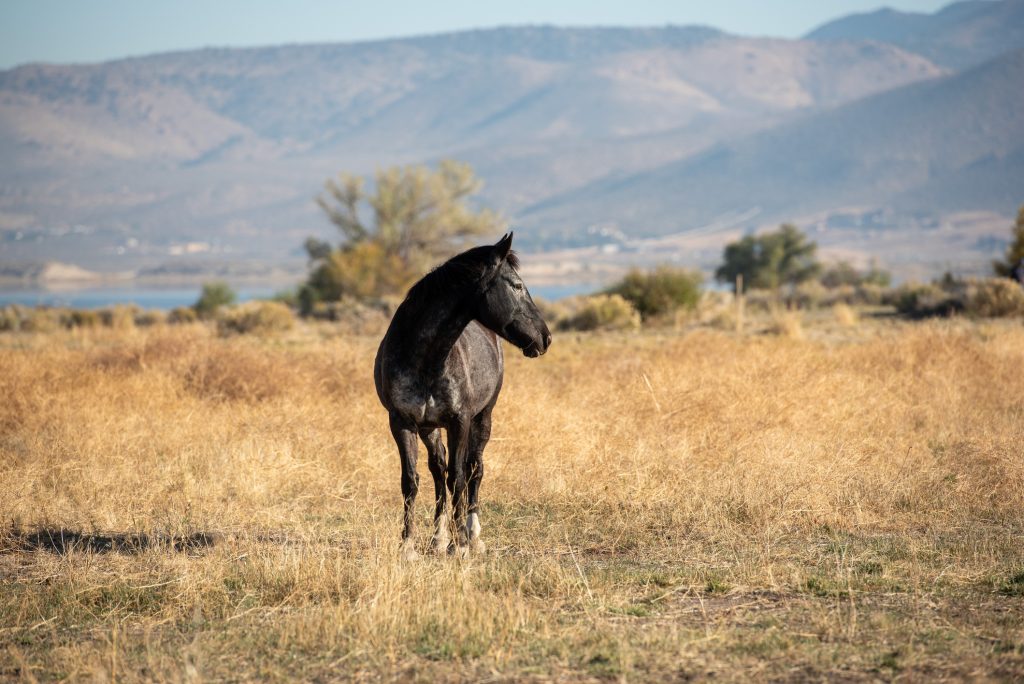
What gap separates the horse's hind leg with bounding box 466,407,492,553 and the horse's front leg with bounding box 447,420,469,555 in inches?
2.1

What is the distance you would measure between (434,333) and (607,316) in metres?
24.3

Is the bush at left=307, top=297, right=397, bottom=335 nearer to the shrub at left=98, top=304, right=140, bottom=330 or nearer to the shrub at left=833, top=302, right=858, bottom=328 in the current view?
the shrub at left=98, top=304, right=140, bottom=330

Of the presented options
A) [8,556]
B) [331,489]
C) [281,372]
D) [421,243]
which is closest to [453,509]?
[331,489]

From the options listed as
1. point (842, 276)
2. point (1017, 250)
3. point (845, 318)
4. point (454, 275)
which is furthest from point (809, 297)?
point (454, 275)

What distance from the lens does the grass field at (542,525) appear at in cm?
673

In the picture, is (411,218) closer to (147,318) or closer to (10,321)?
(147,318)

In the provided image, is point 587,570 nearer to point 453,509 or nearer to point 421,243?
point 453,509

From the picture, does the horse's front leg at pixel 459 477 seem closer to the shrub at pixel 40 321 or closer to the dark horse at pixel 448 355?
the dark horse at pixel 448 355

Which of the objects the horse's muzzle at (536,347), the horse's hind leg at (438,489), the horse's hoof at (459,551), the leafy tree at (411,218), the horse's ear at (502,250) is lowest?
the horse's hoof at (459,551)

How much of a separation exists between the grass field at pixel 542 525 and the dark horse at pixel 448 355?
18.6 inches

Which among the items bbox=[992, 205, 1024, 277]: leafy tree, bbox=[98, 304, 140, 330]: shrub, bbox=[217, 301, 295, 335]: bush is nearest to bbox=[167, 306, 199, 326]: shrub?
bbox=[98, 304, 140, 330]: shrub

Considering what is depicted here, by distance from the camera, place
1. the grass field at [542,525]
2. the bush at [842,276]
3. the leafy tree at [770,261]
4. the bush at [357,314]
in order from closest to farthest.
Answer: the grass field at [542,525]
the bush at [357,314]
the bush at [842,276]
the leafy tree at [770,261]

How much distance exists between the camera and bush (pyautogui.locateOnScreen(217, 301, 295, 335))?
33.3 m

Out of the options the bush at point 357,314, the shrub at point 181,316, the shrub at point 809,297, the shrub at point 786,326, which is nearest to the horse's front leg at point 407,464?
the shrub at point 786,326
